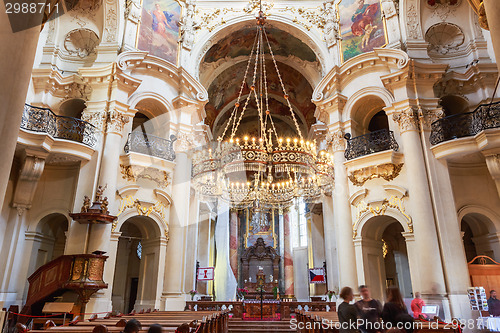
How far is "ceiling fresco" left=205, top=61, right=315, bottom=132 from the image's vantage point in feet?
58.6

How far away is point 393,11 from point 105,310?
13.2 metres

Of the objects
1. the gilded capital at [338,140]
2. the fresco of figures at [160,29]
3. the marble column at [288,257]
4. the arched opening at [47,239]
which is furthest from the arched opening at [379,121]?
→ the arched opening at [47,239]

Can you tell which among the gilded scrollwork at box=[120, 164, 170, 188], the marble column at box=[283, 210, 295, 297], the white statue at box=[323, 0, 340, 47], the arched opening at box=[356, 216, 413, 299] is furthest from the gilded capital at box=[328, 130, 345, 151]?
the marble column at box=[283, 210, 295, 297]

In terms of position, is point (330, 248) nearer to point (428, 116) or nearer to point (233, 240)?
point (428, 116)

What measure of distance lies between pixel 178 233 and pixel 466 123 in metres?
9.36

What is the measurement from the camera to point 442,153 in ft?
33.0

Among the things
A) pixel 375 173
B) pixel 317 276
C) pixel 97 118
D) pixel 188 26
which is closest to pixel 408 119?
pixel 375 173

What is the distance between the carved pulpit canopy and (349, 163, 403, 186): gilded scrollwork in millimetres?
10718

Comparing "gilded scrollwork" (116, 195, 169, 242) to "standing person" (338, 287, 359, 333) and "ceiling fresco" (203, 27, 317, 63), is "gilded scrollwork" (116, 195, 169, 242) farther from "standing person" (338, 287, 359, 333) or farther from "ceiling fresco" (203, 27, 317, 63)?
"standing person" (338, 287, 359, 333)

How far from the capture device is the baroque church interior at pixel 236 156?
942 centimetres

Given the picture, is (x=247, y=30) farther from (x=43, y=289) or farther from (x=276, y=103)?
(x=43, y=289)

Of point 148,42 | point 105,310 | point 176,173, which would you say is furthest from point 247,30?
point 105,310

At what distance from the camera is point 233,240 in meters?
21.5

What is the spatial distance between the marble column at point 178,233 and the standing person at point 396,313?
8168 millimetres
